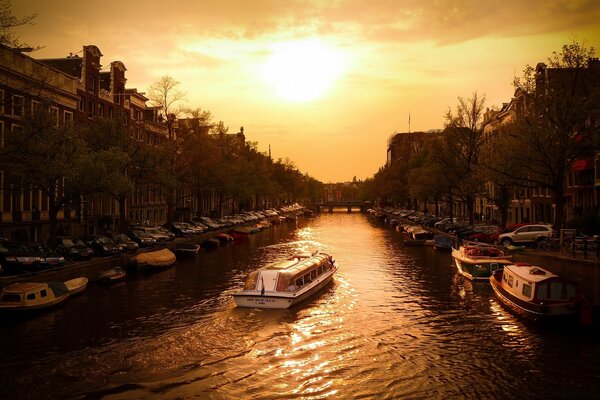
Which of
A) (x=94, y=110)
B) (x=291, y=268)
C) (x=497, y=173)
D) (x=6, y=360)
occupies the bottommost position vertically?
(x=6, y=360)

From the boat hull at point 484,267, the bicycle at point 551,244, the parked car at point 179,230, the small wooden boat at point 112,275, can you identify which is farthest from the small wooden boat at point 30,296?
the parked car at point 179,230

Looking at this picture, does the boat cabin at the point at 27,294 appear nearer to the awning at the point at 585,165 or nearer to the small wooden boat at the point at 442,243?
the small wooden boat at the point at 442,243

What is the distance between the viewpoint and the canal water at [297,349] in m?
19.5

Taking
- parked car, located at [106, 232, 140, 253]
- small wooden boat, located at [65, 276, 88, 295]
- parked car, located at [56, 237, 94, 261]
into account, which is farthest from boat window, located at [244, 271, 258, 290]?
parked car, located at [106, 232, 140, 253]

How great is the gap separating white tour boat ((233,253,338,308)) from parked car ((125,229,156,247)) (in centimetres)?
2467

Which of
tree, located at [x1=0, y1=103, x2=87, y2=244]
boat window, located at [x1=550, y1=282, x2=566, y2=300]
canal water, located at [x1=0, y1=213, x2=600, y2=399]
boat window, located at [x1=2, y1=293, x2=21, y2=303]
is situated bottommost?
canal water, located at [x1=0, y1=213, x2=600, y2=399]

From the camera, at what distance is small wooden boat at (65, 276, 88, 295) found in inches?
1367

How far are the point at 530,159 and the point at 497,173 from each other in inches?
210

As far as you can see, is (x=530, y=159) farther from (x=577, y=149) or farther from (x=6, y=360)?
(x=6, y=360)

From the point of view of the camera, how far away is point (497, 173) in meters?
51.0

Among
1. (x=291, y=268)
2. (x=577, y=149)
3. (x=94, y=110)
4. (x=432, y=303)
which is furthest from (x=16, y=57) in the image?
(x=577, y=149)

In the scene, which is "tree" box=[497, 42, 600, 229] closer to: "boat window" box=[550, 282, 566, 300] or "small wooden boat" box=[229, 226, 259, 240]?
"boat window" box=[550, 282, 566, 300]

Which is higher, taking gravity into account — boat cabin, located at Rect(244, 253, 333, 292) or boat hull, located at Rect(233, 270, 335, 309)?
boat cabin, located at Rect(244, 253, 333, 292)

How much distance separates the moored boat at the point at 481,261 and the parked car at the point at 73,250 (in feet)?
102
